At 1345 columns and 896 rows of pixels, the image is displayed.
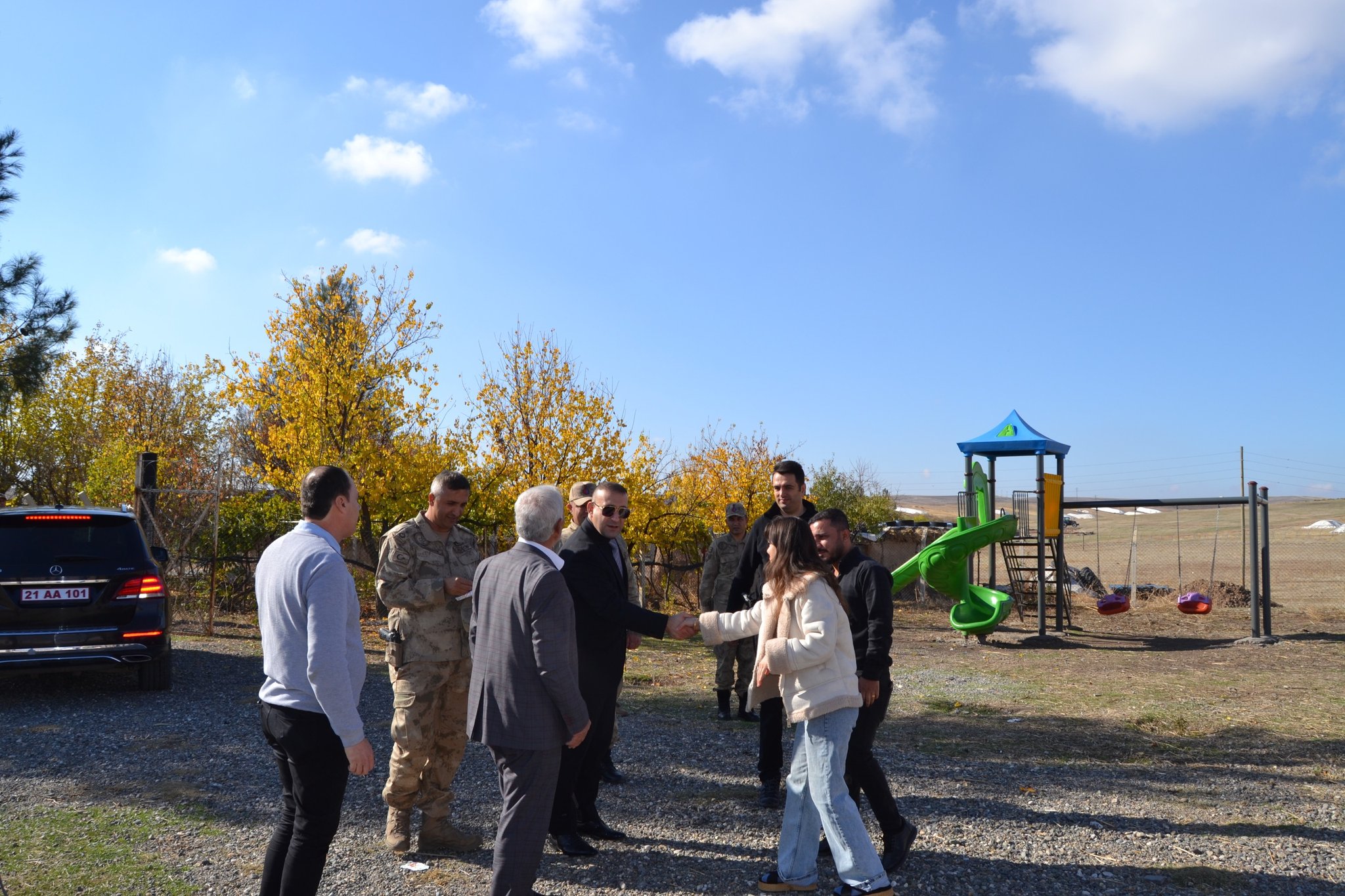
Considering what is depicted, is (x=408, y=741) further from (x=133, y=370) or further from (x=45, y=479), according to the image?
(x=133, y=370)

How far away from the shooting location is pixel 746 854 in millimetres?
4496

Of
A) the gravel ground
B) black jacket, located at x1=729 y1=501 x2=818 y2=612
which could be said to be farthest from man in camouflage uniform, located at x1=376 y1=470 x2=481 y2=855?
black jacket, located at x1=729 y1=501 x2=818 y2=612

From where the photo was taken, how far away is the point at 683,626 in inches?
175

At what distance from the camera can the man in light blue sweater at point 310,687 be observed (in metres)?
2.98

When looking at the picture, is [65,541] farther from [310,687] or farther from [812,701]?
[812,701]

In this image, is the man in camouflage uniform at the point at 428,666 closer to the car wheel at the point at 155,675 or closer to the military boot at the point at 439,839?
the military boot at the point at 439,839

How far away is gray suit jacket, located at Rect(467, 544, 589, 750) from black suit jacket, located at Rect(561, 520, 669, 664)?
2.84 feet

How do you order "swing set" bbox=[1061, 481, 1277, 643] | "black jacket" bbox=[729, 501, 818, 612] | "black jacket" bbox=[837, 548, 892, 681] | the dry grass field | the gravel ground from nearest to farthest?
the gravel ground
"black jacket" bbox=[837, 548, 892, 681]
"black jacket" bbox=[729, 501, 818, 612]
"swing set" bbox=[1061, 481, 1277, 643]
the dry grass field

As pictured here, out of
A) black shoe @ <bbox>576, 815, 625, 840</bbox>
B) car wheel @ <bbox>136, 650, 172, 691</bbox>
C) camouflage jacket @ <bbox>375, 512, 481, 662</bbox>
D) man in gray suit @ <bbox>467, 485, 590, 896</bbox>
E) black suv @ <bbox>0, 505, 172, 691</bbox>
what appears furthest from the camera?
car wheel @ <bbox>136, 650, 172, 691</bbox>

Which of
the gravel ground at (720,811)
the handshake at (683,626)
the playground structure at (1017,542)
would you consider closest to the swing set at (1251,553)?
the playground structure at (1017,542)

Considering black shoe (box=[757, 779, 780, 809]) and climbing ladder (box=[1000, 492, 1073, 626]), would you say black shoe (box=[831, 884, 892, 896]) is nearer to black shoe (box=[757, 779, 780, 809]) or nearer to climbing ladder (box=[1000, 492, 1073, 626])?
black shoe (box=[757, 779, 780, 809])

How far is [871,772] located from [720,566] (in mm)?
4183

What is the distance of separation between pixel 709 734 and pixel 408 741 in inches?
135

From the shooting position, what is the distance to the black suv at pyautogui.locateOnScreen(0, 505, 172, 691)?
24.9 feet
